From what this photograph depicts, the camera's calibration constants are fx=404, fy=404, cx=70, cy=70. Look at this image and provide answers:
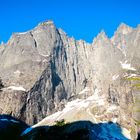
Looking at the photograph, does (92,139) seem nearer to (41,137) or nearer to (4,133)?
(41,137)

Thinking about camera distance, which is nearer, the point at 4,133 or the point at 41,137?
the point at 41,137

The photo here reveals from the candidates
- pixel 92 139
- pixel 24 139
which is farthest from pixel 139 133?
pixel 24 139

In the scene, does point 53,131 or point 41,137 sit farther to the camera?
point 53,131

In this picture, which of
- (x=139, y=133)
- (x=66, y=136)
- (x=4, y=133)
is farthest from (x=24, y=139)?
(x=139, y=133)

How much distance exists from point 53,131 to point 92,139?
750 inches

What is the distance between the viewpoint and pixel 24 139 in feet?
650

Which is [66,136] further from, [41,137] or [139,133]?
[139,133]

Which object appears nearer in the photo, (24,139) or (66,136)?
(66,136)

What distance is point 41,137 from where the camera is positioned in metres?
179

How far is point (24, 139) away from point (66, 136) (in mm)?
27988

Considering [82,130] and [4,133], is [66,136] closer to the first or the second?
[82,130]

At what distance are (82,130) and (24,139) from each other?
3038 centimetres

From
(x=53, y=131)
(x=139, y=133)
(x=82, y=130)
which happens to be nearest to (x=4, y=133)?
(x=53, y=131)

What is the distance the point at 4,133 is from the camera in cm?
19912
